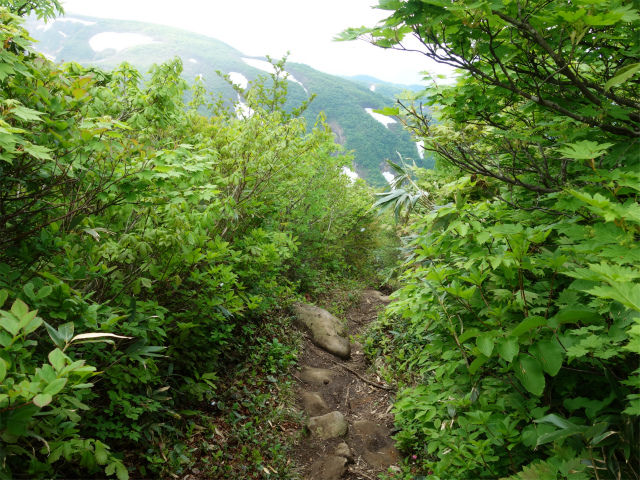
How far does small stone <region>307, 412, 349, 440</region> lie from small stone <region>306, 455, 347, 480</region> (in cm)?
32

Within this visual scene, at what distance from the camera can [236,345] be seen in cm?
438

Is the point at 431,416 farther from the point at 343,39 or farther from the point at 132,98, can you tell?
the point at 132,98

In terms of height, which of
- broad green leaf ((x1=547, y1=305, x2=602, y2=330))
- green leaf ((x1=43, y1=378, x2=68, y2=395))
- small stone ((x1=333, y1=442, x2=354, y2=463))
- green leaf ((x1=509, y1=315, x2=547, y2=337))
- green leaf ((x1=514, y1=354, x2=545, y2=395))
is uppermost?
broad green leaf ((x1=547, y1=305, x2=602, y2=330))

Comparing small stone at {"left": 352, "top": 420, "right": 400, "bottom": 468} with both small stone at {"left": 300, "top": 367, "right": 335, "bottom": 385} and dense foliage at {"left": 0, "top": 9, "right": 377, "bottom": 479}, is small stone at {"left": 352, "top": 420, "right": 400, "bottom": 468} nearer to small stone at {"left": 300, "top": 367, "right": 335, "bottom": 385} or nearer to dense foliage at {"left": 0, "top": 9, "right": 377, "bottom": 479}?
small stone at {"left": 300, "top": 367, "right": 335, "bottom": 385}

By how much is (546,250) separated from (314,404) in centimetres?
349

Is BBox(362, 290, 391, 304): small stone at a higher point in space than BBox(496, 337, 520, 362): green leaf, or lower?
lower

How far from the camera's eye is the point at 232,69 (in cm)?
3522

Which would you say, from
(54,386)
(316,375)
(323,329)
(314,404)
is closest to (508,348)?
(54,386)

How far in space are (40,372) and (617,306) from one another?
7.98ft

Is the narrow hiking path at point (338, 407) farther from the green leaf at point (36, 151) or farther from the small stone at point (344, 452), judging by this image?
the green leaf at point (36, 151)

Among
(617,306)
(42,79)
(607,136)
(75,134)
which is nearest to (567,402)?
(617,306)

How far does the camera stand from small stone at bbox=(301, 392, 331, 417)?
13.7ft

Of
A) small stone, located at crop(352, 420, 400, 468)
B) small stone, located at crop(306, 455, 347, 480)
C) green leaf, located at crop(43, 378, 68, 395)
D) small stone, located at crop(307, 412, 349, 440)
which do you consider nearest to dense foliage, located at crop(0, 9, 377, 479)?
green leaf, located at crop(43, 378, 68, 395)

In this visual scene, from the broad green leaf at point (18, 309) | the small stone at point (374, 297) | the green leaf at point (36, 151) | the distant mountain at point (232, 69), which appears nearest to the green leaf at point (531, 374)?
the broad green leaf at point (18, 309)
